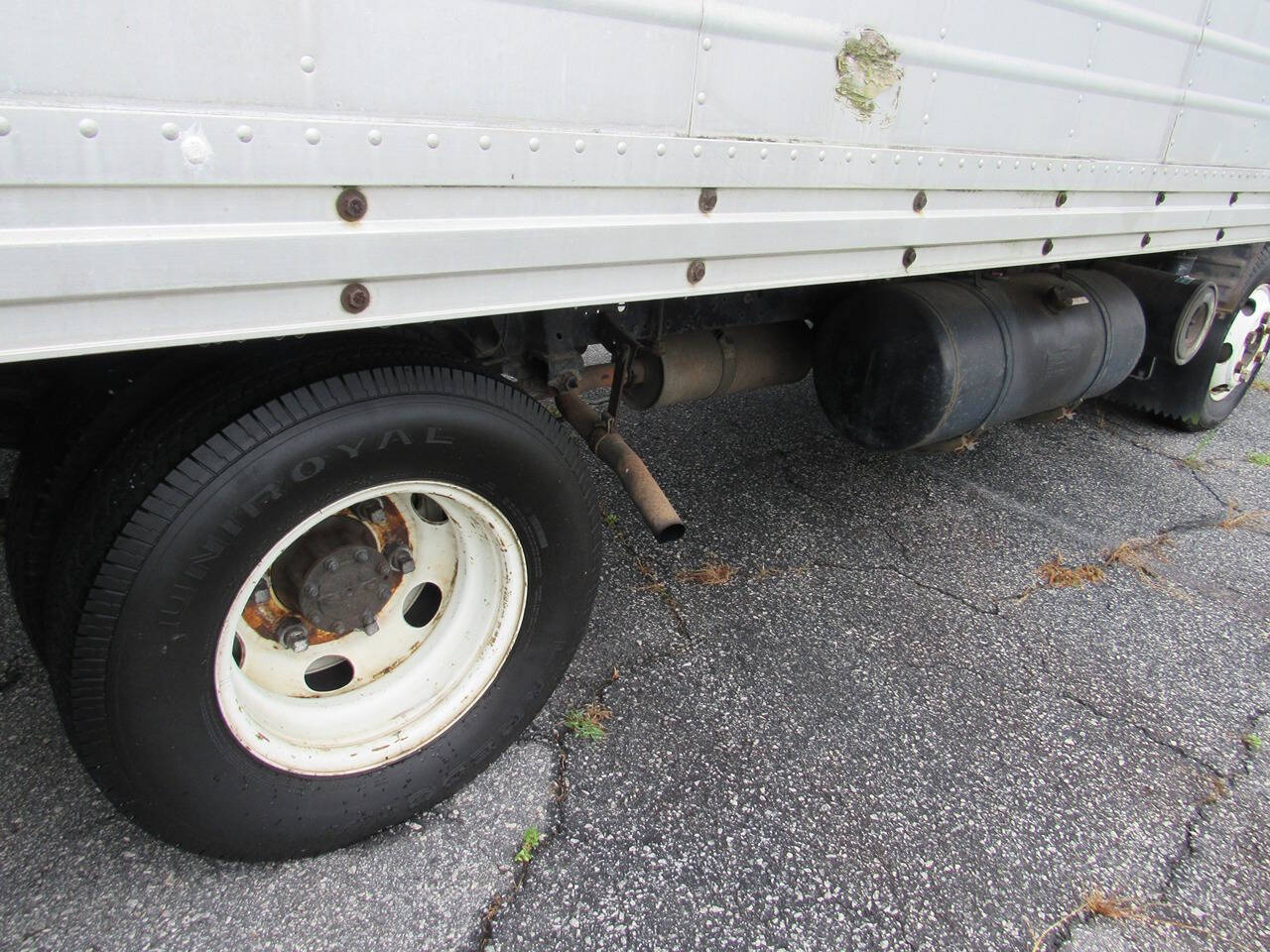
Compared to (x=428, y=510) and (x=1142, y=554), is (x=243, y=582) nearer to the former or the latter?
(x=428, y=510)

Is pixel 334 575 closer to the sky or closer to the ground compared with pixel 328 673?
closer to the sky

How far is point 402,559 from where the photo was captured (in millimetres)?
1783

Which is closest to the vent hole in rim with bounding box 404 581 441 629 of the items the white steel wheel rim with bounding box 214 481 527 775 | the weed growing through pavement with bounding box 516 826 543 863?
the white steel wheel rim with bounding box 214 481 527 775

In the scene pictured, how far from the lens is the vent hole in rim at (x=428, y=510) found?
1835mm

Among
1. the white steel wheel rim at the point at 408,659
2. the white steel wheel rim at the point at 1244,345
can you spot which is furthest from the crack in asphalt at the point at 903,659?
the white steel wheel rim at the point at 1244,345

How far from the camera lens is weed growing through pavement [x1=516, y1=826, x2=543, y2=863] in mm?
1745

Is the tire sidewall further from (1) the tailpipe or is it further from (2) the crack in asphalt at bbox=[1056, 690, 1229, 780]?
(2) the crack in asphalt at bbox=[1056, 690, 1229, 780]

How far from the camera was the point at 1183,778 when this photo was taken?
7.16ft

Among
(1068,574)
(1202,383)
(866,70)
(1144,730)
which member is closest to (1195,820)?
(1144,730)

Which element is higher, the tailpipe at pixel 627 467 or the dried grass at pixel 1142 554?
the tailpipe at pixel 627 467

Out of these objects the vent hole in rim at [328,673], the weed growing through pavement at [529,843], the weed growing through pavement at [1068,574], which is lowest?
the weed growing through pavement at [529,843]

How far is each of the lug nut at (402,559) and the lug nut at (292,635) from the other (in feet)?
0.75

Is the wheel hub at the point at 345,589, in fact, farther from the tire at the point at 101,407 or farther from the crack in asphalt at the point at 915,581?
the crack in asphalt at the point at 915,581

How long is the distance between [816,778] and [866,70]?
165cm
